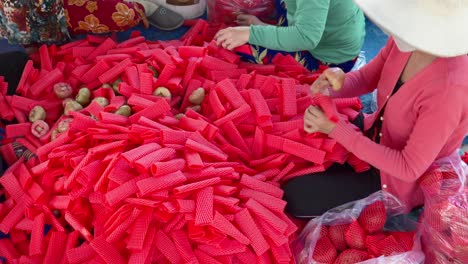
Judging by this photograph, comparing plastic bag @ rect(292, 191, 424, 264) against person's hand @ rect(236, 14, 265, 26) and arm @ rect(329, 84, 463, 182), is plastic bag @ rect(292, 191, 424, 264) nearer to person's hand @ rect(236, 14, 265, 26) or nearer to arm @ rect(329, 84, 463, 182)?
arm @ rect(329, 84, 463, 182)

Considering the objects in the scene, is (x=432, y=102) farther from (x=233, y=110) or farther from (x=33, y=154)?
(x=33, y=154)

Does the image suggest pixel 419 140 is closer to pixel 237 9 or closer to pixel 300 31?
pixel 300 31

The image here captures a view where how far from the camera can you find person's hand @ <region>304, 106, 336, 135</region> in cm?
123

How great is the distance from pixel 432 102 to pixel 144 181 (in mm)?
681

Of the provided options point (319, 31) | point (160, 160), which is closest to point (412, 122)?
point (319, 31)

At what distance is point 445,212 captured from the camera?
3.72ft

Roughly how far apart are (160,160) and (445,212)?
0.70m

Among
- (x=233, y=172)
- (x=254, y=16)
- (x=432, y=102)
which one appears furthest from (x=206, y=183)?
(x=254, y=16)

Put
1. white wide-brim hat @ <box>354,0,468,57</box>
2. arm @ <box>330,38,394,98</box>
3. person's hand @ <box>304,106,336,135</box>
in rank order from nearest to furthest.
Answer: white wide-brim hat @ <box>354,0,468,57</box> < person's hand @ <box>304,106,336,135</box> < arm @ <box>330,38,394,98</box>

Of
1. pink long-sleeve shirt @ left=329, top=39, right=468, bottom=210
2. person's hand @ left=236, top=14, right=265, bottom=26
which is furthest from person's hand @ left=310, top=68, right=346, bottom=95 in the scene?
person's hand @ left=236, top=14, right=265, bottom=26

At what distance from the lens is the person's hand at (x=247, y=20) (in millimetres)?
1834

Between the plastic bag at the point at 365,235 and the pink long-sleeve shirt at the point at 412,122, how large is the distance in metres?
0.06

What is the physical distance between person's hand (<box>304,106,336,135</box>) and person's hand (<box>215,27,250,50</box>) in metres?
0.45

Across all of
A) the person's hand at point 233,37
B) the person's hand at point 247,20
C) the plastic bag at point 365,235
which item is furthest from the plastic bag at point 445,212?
the person's hand at point 247,20
